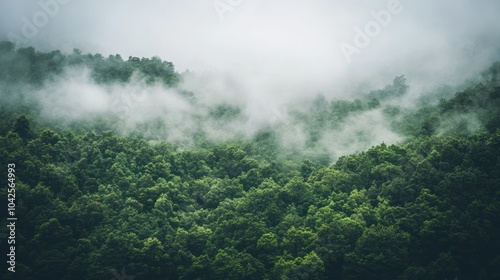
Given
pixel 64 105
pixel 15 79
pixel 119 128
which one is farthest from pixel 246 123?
pixel 15 79

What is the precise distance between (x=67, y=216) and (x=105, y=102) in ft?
75.7

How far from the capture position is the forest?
4406 centimetres

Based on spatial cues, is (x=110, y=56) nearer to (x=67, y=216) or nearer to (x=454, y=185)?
(x=67, y=216)

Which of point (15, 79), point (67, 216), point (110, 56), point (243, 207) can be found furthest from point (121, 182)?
point (110, 56)

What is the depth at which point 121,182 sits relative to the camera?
171ft

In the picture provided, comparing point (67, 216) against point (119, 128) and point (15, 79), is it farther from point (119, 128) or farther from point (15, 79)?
point (15, 79)

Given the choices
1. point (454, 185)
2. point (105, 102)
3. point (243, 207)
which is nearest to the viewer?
point (454, 185)

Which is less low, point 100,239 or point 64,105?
point 64,105

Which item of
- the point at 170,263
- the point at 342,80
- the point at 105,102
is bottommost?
the point at 170,263

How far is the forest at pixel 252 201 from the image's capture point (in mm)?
44062

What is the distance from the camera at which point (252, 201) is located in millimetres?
49750

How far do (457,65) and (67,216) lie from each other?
5047cm

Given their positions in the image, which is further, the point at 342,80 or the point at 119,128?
the point at 342,80

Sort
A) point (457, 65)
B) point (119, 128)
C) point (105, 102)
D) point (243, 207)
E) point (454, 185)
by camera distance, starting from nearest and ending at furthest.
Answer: point (454, 185) < point (243, 207) < point (119, 128) < point (105, 102) < point (457, 65)
